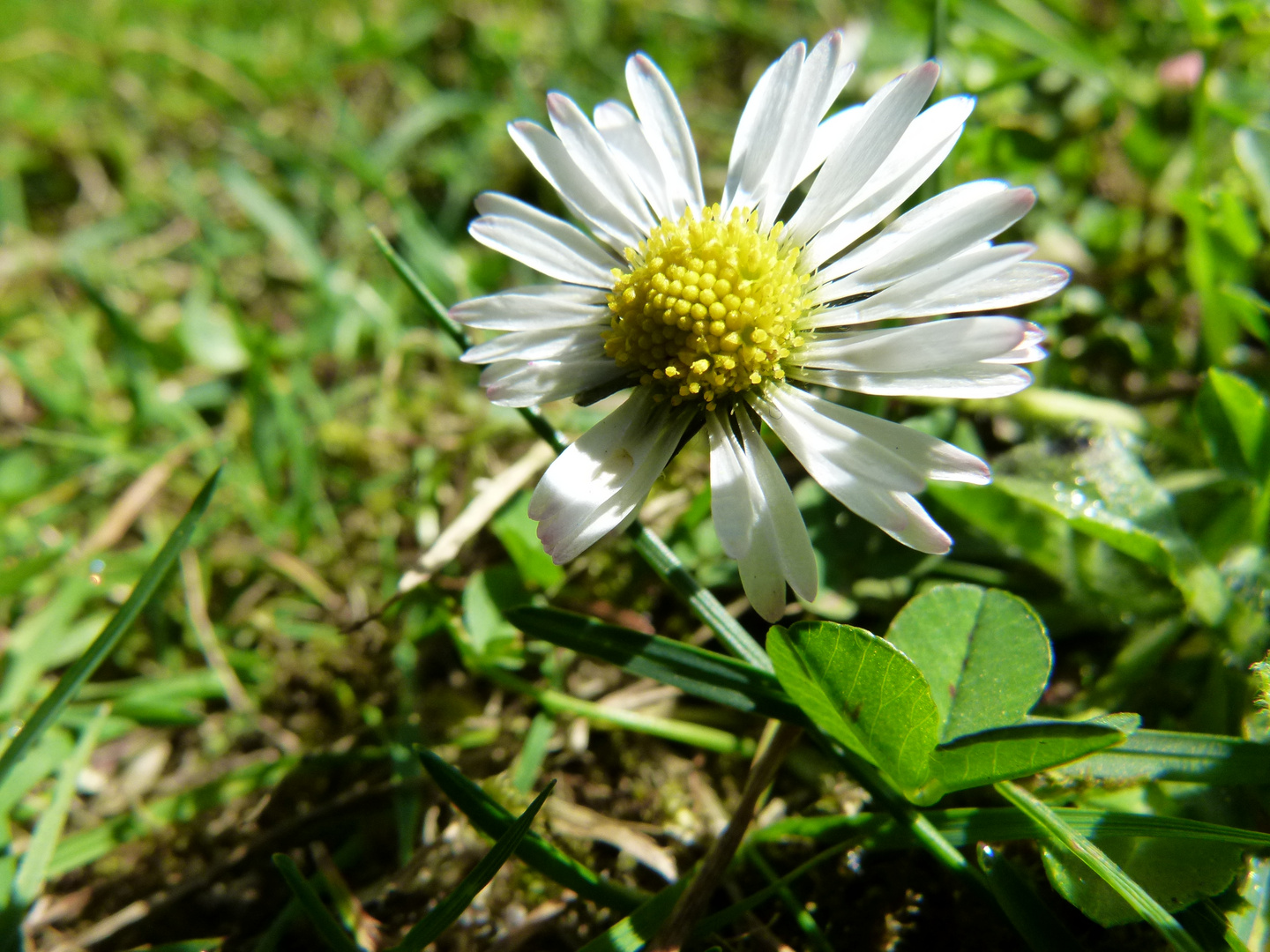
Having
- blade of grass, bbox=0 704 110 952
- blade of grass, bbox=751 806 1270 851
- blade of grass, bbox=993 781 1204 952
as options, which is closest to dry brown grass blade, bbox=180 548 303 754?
blade of grass, bbox=0 704 110 952

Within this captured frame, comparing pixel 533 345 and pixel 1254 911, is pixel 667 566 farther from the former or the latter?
pixel 1254 911

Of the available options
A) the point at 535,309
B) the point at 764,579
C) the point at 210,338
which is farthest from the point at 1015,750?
the point at 210,338

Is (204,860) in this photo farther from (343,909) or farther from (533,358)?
(533,358)

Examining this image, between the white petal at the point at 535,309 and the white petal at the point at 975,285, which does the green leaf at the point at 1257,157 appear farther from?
the white petal at the point at 535,309

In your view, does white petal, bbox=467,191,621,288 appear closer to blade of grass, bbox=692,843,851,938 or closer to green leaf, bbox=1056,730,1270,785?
blade of grass, bbox=692,843,851,938

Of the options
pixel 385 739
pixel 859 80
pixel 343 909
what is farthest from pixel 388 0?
pixel 343 909

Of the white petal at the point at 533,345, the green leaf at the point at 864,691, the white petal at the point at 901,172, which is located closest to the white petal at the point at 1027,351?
the white petal at the point at 901,172
